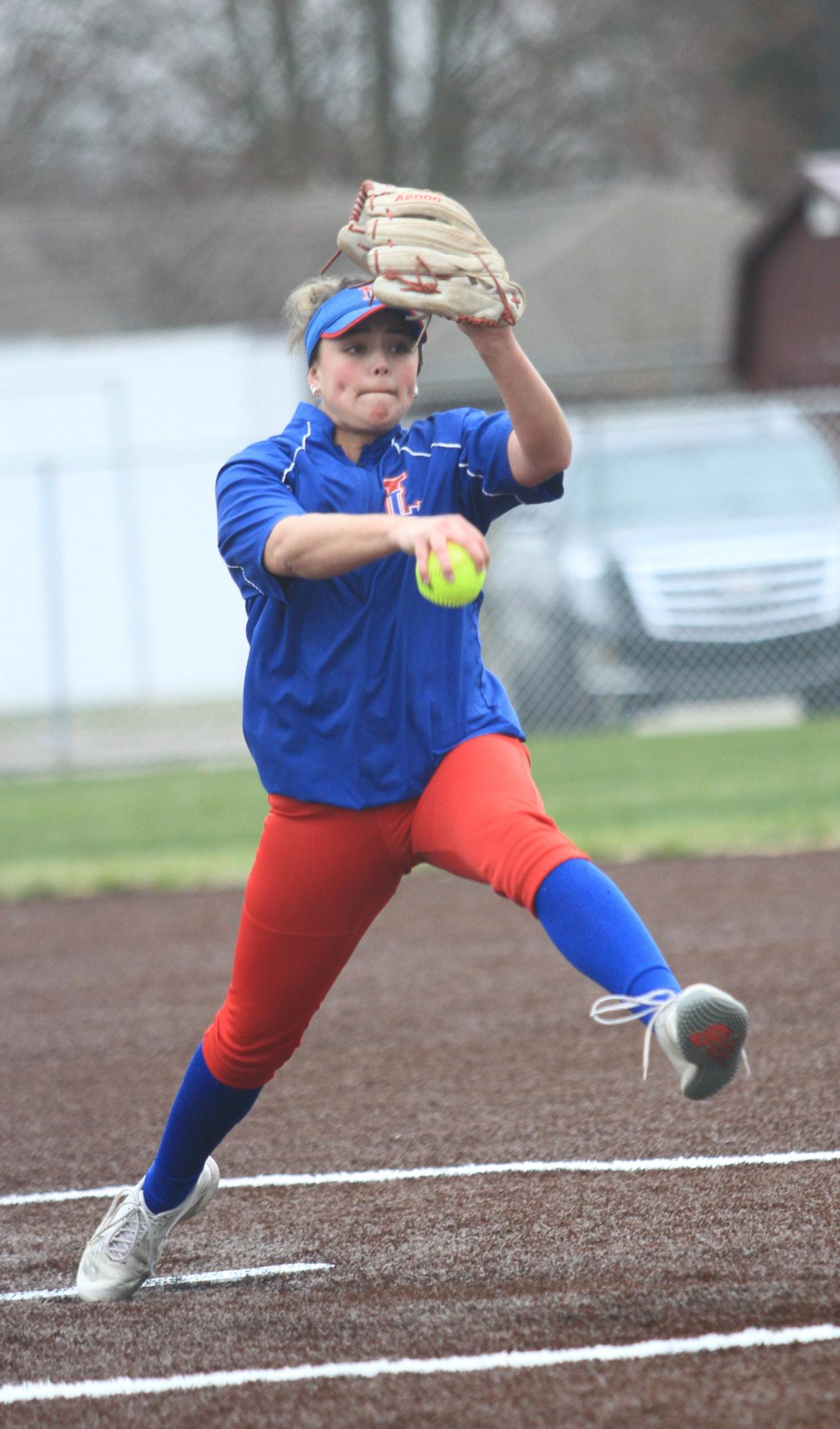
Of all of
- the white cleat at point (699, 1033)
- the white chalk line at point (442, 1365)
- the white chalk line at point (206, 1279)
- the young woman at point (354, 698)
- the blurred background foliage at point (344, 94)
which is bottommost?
the white chalk line at point (206, 1279)

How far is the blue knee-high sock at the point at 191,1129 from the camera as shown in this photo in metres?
3.50

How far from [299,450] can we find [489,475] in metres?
0.37

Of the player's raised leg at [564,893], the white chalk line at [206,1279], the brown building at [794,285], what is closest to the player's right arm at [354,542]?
the player's raised leg at [564,893]

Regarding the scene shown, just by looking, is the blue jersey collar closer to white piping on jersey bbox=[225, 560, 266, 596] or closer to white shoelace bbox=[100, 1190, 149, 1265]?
white piping on jersey bbox=[225, 560, 266, 596]

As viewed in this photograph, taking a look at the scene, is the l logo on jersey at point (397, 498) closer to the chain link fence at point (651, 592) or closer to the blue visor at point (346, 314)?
the blue visor at point (346, 314)

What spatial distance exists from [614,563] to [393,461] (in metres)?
9.47

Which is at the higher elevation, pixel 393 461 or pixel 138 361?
pixel 393 461

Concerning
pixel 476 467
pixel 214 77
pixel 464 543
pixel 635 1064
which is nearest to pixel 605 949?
pixel 464 543

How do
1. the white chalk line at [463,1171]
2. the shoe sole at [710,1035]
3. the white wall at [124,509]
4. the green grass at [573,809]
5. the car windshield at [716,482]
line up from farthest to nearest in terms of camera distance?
1. the white wall at [124,509]
2. the car windshield at [716,482]
3. the green grass at [573,809]
4. the white chalk line at [463,1171]
5. the shoe sole at [710,1035]

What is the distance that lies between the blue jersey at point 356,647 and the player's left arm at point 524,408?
57mm

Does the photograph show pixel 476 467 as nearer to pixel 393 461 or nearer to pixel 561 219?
pixel 393 461

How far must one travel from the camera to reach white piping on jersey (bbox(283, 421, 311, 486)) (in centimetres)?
333

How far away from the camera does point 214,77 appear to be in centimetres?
3453

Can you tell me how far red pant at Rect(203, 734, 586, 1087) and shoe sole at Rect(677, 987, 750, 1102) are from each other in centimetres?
47
